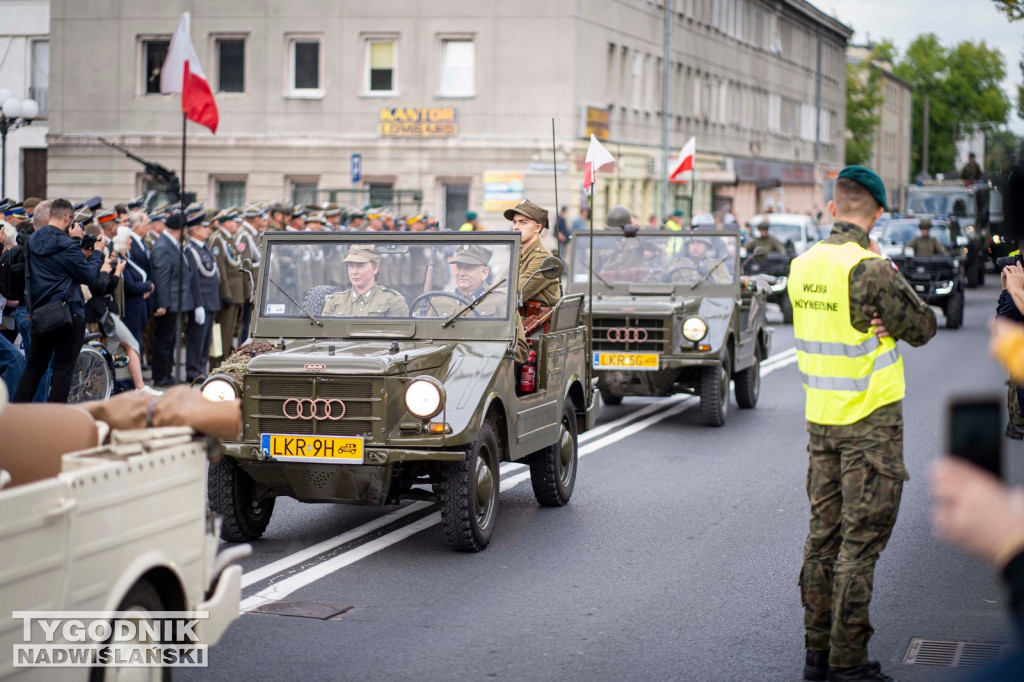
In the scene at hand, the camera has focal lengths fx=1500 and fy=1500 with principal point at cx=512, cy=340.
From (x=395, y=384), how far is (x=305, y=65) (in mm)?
37717

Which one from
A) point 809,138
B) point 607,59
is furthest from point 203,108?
point 809,138

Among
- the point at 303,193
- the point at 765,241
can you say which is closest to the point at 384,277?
the point at 765,241

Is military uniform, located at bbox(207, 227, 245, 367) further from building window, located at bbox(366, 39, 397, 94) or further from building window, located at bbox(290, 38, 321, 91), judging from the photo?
building window, located at bbox(290, 38, 321, 91)

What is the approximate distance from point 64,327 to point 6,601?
28.9 feet

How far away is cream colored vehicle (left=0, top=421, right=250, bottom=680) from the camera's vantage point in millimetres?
4172

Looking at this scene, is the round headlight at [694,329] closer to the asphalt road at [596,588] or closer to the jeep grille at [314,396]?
the asphalt road at [596,588]

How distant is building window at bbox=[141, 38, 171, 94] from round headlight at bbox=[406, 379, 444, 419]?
3885cm

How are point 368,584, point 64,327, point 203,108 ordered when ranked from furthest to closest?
point 203,108 < point 64,327 < point 368,584

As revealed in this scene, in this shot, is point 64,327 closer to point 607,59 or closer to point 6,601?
point 6,601

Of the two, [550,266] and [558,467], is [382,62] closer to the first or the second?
[558,467]

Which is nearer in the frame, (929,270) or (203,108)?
(203,108)

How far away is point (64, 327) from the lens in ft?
41.2

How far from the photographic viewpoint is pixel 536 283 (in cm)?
989

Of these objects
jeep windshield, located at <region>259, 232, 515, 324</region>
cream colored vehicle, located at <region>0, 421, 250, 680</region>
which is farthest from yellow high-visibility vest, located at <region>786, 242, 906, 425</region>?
jeep windshield, located at <region>259, 232, 515, 324</region>
